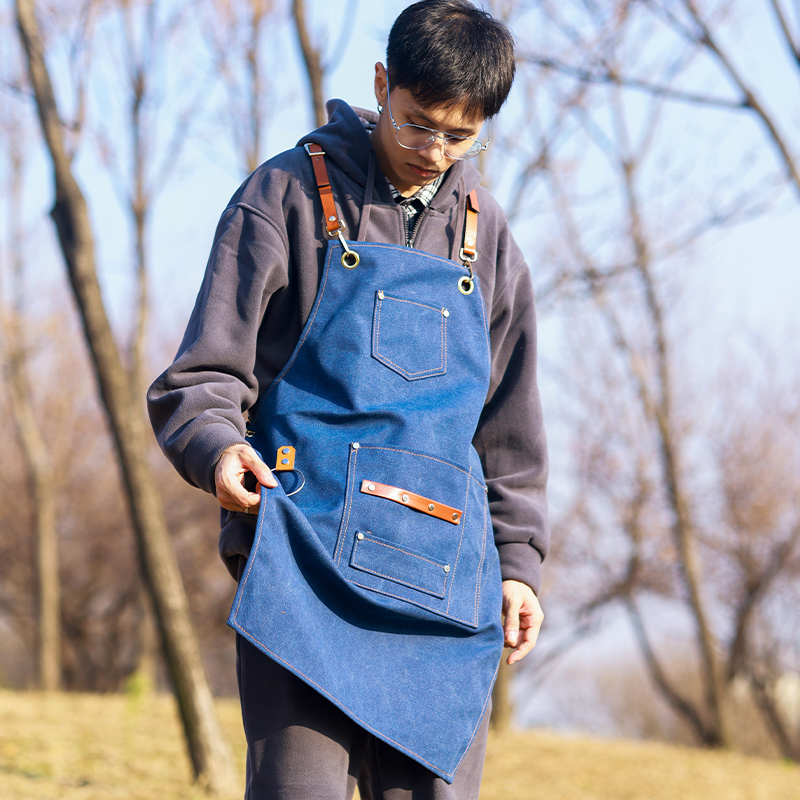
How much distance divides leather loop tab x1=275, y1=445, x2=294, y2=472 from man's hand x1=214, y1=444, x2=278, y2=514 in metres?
0.07

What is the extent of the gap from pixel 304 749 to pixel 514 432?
66 cm

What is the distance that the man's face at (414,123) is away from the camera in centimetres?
141

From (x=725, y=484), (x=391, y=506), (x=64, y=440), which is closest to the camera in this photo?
(x=391, y=506)

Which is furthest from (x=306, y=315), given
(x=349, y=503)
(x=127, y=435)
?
(x=127, y=435)

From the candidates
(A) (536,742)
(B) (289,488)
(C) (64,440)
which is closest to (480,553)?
(B) (289,488)

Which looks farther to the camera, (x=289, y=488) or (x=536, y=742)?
(x=536, y=742)

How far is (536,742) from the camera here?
6.72m

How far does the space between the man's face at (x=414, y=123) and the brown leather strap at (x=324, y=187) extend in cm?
11

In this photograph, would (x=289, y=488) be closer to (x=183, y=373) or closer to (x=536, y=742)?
(x=183, y=373)

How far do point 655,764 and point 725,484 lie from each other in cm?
710

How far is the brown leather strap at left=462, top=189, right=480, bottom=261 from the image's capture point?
4.92 feet

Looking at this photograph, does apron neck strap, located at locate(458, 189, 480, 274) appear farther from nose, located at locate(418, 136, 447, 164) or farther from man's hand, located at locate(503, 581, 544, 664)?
man's hand, located at locate(503, 581, 544, 664)

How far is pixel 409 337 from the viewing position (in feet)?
4.52

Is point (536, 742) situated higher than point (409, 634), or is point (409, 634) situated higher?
point (409, 634)
